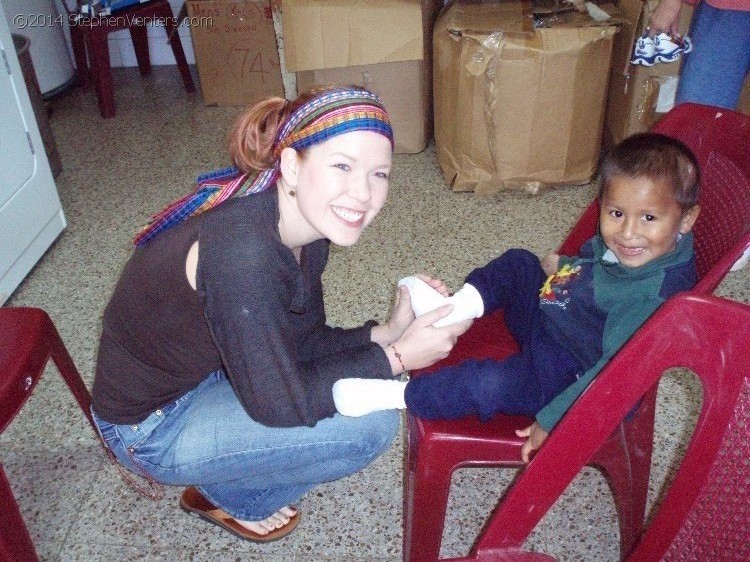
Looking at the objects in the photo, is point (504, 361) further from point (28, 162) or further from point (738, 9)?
point (28, 162)

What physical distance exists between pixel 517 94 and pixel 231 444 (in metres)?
1.60

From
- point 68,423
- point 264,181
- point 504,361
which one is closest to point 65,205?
point 68,423

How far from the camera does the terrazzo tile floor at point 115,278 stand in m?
1.35

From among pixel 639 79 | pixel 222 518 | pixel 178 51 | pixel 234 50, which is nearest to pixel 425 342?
pixel 222 518

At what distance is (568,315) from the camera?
3.90 ft

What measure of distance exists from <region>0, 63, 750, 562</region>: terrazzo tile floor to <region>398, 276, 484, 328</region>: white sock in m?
0.46

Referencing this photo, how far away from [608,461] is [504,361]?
0.81 feet

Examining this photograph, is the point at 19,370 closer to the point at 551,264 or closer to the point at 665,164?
the point at 551,264

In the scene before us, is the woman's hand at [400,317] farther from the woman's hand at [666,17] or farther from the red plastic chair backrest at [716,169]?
the woman's hand at [666,17]

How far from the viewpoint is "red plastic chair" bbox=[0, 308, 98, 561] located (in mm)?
978

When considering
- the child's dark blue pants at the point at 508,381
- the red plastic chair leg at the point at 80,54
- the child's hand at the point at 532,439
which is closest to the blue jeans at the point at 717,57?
the child's dark blue pants at the point at 508,381

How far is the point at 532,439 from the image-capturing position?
3.27 feet

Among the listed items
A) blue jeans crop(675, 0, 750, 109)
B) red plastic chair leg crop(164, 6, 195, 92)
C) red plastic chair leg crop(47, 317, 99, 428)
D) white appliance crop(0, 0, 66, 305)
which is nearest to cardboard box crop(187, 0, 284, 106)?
red plastic chair leg crop(164, 6, 195, 92)

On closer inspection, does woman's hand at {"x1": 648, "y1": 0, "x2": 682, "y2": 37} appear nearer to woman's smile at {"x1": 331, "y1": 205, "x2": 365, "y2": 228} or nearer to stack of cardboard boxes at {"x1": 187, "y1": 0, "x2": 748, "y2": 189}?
stack of cardboard boxes at {"x1": 187, "y1": 0, "x2": 748, "y2": 189}
